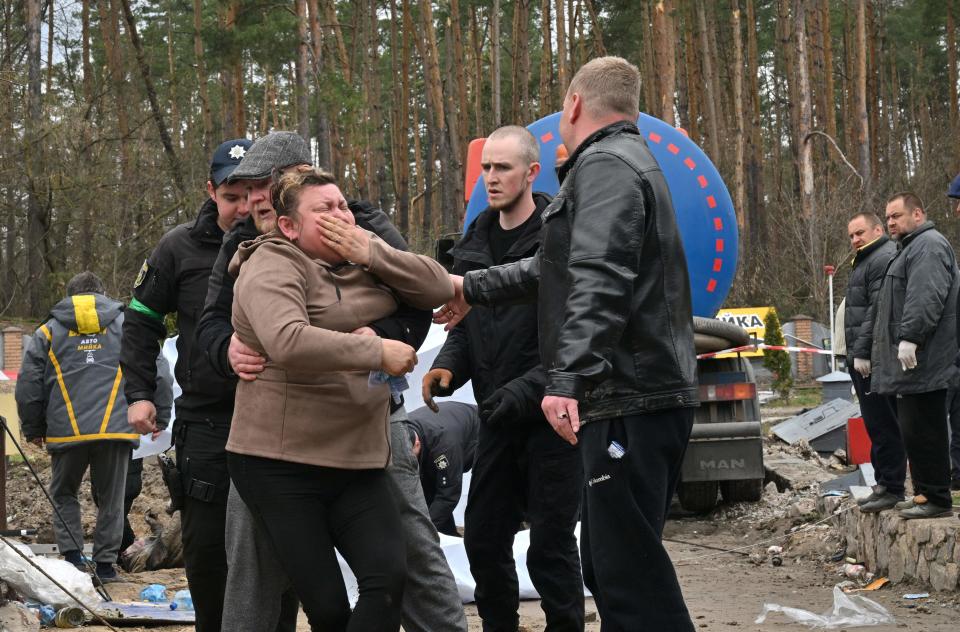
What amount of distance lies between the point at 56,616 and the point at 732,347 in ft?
16.2

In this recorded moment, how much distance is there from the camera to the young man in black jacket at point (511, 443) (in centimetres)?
488

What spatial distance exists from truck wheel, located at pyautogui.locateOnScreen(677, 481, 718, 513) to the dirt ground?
0.10 m

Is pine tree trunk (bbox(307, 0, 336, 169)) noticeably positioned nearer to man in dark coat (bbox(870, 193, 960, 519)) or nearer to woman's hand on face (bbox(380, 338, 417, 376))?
man in dark coat (bbox(870, 193, 960, 519))

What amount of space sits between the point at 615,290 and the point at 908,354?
4.24m

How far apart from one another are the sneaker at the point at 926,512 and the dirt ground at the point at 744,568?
0.42 m

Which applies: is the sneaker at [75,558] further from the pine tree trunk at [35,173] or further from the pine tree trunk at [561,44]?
the pine tree trunk at [561,44]

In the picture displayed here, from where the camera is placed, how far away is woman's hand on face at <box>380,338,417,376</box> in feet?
11.6

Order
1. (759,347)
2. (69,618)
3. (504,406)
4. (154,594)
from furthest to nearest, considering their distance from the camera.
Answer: (759,347) → (154,594) → (69,618) → (504,406)

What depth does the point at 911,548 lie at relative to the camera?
7.36 metres

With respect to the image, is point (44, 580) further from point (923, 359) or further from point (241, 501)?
point (923, 359)

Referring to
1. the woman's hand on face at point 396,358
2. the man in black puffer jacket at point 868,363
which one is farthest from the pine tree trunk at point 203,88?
the woman's hand on face at point 396,358

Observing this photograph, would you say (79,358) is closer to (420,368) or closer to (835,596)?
(420,368)

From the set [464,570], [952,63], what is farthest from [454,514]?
[952,63]

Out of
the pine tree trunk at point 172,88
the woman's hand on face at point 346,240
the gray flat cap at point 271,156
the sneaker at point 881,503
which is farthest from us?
the pine tree trunk at point 172,88
